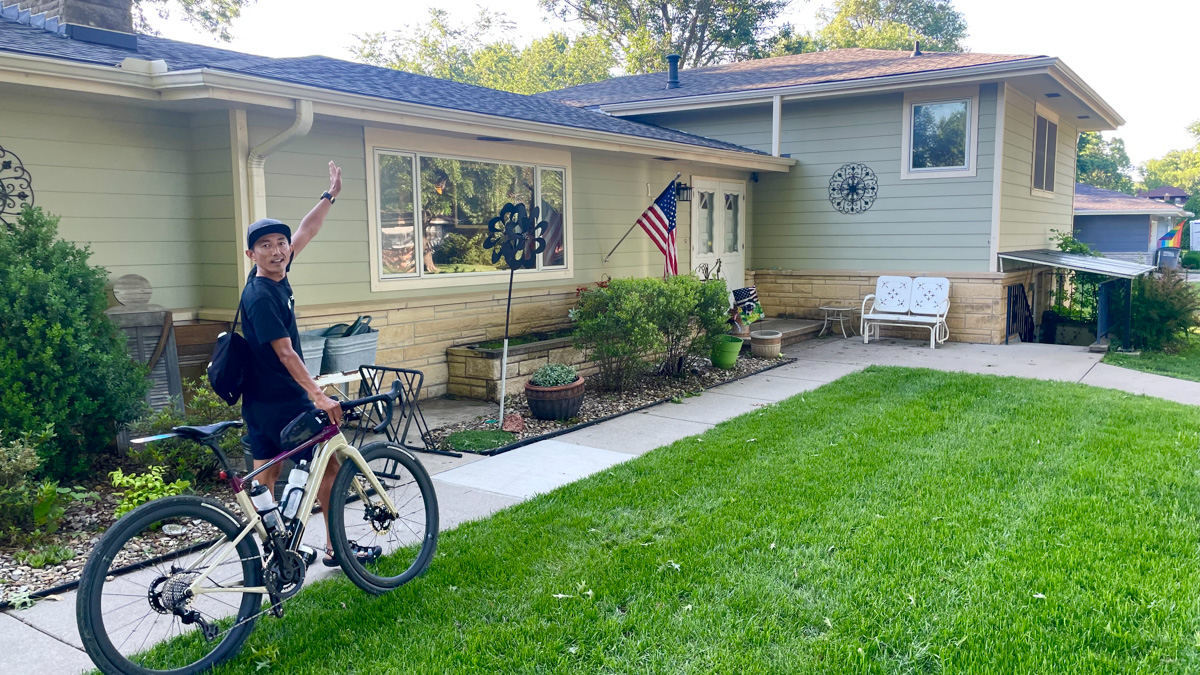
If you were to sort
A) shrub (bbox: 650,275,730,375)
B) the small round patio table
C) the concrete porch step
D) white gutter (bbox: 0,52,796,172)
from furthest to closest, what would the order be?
the small round patio table, the concrete porch step, shrub (bbox: 650,275,730,375), white gutter (bbox: 0,52,796,172)

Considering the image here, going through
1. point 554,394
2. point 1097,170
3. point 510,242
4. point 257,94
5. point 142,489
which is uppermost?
point 1097,170

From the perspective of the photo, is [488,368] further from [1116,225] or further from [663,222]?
[1116,225]

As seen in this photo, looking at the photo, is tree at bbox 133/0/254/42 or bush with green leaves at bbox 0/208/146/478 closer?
bush with green leaves at bbox 0/208/146/478

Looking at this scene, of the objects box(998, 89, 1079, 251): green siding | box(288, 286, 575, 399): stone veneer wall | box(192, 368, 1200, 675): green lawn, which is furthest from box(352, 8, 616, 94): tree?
box(192, 368, 1200, 675): green lawn

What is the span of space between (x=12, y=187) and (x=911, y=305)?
397 inches

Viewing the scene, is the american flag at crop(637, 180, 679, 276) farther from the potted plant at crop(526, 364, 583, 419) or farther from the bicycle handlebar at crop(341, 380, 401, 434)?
the bicycle handlebar at crop(341, 380, 401, 434)

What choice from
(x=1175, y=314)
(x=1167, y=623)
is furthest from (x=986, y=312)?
(x=1167, y=623)

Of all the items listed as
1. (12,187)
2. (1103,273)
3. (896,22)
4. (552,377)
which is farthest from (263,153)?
(896,22)

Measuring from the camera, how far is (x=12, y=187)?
5441mm

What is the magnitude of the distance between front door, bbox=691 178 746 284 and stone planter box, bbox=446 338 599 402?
402 centimetres

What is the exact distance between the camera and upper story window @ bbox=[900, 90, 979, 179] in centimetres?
1124

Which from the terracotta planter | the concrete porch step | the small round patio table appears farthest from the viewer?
the small round patio table

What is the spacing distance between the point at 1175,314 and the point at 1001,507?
26.9 ft

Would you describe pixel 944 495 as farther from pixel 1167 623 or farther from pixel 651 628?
pixel 651 628
